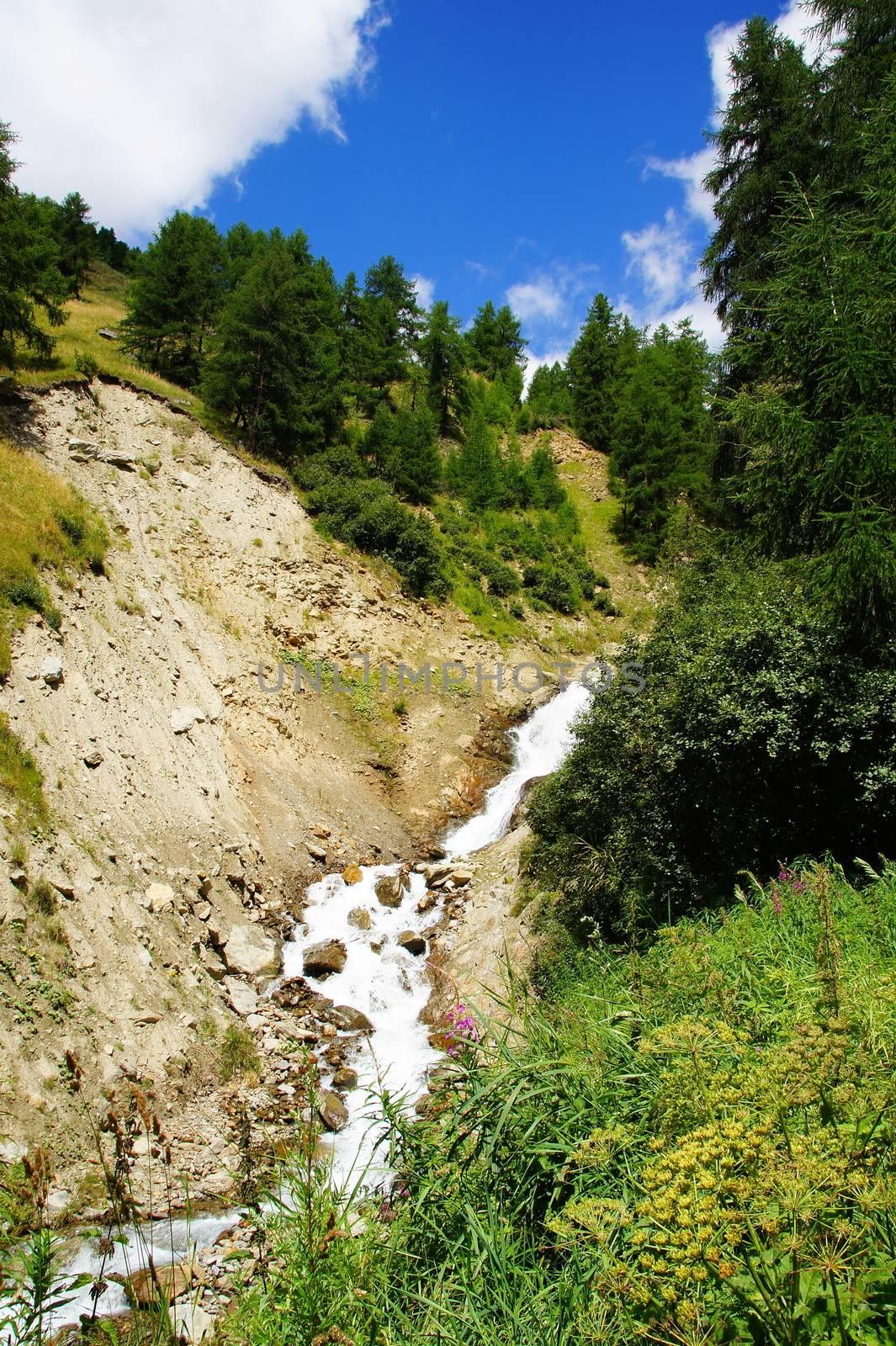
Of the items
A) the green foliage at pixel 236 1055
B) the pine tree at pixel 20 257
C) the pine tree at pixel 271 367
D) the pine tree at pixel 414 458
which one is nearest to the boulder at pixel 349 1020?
the green foliage at pixel 236 1055

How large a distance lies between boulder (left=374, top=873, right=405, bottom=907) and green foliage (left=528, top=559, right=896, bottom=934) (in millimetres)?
6210

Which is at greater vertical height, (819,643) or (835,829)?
(819,643)

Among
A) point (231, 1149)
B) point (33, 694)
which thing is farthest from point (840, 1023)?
point (33, 694)

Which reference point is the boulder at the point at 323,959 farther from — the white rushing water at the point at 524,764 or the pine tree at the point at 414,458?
the pine tree at the point at 414,458

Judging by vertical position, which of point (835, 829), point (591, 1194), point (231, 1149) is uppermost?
point (835, 829)

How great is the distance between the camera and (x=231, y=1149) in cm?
866

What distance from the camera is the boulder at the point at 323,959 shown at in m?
13.2

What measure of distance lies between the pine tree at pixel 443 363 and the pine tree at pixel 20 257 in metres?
25.9

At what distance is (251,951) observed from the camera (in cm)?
1288

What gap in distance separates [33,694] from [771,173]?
21953 mm

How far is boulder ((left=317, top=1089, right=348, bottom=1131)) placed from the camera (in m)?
9.13

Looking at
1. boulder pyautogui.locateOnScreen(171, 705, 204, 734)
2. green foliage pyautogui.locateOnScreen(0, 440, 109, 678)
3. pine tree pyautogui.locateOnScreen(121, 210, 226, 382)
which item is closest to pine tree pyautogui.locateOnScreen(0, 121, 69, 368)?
green foliage pyautogui.locateOnScreen(0, 440, 109, 678)

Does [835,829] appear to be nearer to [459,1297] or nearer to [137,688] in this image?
[459,1297]

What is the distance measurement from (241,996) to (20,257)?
19488mm
